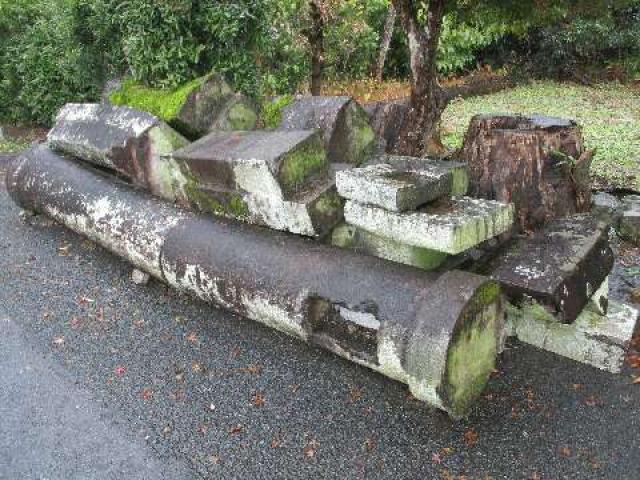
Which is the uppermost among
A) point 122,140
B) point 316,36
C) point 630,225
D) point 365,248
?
point 122,140

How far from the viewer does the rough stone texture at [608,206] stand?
15.7 ft

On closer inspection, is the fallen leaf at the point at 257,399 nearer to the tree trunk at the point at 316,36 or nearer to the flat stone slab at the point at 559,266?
the flat stone slab at the point at 559,266

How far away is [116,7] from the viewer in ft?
17.2

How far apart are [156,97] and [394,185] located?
8.41ft

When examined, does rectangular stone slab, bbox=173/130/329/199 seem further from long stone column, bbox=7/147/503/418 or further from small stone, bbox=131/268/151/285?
small stone, bbox=131/268/151/285

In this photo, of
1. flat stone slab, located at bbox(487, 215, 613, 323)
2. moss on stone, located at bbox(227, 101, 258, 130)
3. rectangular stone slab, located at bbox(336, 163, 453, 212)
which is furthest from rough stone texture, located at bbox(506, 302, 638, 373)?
moss on stone, located at bbox(227, 101, 258, 130)

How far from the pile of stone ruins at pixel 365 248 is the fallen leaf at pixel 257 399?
1.26 ft

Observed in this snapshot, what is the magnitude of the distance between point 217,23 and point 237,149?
1613 millimetres

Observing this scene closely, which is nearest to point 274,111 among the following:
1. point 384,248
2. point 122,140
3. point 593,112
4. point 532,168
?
point 122,140

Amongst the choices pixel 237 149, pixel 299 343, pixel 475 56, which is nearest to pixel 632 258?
pixel 299 343

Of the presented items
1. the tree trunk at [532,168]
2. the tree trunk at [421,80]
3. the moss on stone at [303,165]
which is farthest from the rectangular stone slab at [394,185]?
the tree trunk at [421,80]

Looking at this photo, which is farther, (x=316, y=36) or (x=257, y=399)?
(x=316, y=36)

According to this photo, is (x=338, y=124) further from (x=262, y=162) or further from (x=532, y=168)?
(x=532, y=168)

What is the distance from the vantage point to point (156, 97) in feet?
16.3
